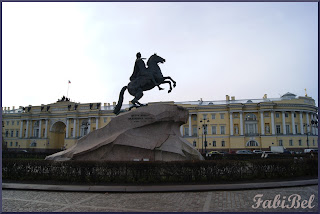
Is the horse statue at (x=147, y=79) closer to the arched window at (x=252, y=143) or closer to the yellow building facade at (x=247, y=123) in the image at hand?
the yellow building facade at (x=247, y=123)

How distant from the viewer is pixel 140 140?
518 inches

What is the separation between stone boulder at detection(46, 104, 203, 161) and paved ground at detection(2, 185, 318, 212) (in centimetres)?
424

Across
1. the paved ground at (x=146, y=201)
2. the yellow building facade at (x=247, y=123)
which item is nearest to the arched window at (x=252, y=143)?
the yellow building facade at (x=247, y=123)

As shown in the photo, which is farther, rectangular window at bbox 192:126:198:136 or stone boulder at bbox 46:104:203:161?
rectangular window at bbox 192:126:198:136

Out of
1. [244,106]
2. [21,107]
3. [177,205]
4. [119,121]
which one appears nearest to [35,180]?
[119,121]

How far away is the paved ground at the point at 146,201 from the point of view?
22.1ft

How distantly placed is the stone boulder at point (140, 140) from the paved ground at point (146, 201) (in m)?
4.24

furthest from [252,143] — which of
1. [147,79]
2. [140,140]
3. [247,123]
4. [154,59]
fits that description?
[140,140]

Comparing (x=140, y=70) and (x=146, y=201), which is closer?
(x=146, y=201)

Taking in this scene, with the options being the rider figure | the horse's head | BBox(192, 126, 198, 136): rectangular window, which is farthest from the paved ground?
BBox(192, 126, 198, 136): rectangular window

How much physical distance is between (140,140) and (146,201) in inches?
224

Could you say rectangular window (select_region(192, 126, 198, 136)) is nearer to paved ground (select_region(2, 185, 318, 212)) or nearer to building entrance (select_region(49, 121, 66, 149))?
building entrance (select_region(49, 121, 66, 149))

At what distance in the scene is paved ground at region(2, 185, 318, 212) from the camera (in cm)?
672

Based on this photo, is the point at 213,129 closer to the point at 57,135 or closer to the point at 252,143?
the point at 252,143
